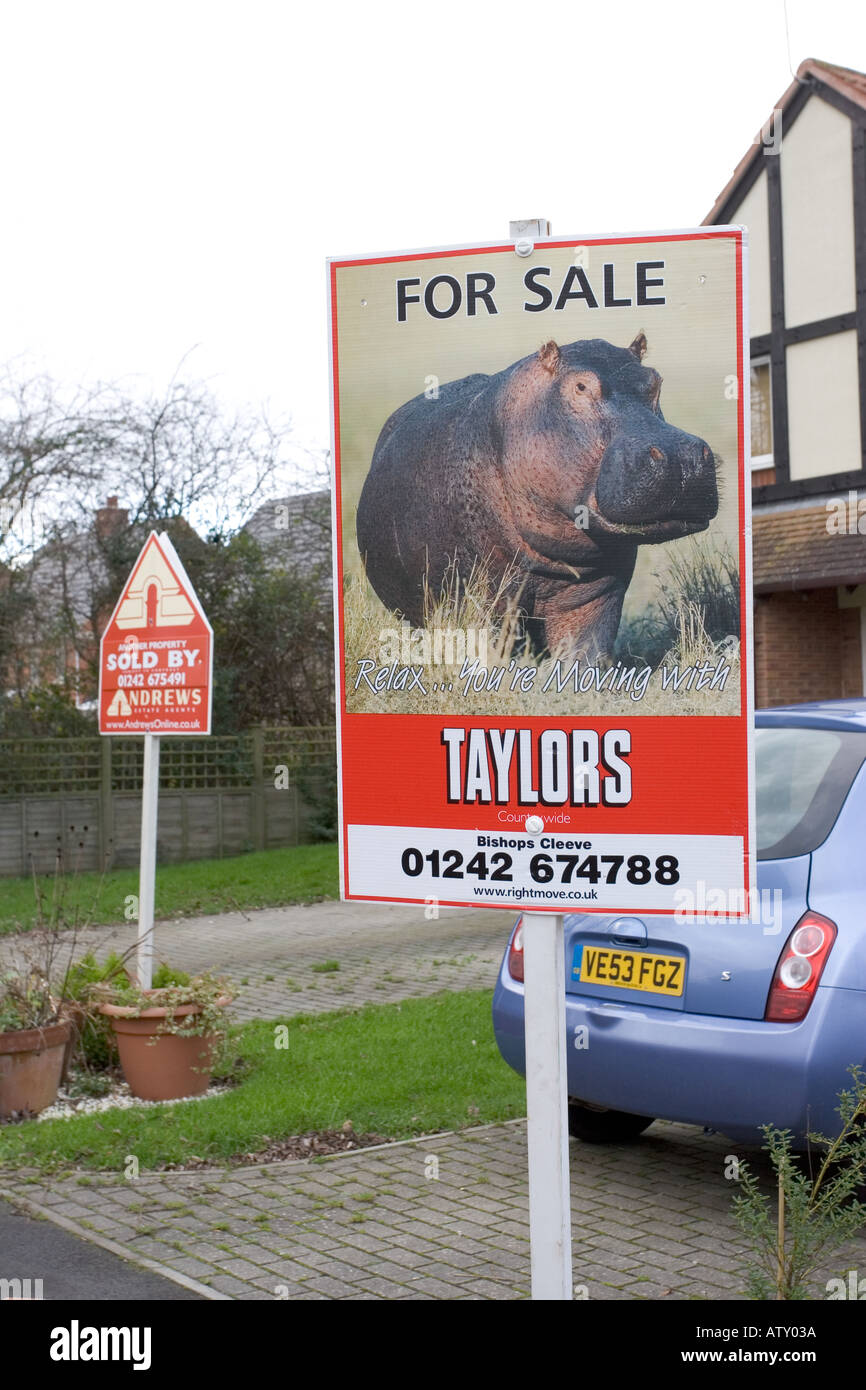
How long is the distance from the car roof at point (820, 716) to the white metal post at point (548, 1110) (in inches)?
93.5

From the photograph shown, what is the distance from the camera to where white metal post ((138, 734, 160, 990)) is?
7.43 m

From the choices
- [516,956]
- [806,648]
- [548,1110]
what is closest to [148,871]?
[516,956]

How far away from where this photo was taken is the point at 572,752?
3.22 metres

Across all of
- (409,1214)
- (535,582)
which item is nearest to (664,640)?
(535,582)

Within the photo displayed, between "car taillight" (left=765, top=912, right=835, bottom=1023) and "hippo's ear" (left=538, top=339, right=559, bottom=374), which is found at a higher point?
"hippo's ear" (left=538, top=339, right=559, bottom=374)

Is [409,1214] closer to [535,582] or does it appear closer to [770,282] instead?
[535,582]

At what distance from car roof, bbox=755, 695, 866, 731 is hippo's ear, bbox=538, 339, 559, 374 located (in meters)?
2.52

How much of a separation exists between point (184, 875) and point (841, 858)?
12218 millimetres

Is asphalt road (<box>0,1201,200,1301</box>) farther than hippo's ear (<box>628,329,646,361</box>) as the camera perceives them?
Yes

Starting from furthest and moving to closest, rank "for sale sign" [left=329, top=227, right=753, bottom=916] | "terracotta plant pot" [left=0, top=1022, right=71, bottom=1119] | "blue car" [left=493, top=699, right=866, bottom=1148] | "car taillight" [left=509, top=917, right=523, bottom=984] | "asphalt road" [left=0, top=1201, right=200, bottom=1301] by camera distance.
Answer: "terracotta plant pot" [left=0, top=1022, right=71, bottom=1119] < "car taillight" [left=509, top=917, right=523, bottom=984] < "blue car" [left=493, top=699, right=866, bottom=1148] < "asphalt road" [left=0, top=1201, right=200, bottom=1301] < "for sale sign" [left=329, top=227, right=753, bottom=916]

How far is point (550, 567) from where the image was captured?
10.6 feet

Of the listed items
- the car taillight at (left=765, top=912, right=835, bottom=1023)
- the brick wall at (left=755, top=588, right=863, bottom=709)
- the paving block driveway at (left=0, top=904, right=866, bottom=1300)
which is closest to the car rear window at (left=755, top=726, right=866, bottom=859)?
the car taillight at (left=765, top=912, right=835, bottom=1023)

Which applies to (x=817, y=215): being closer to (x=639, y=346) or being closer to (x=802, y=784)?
(x=802, y=784)

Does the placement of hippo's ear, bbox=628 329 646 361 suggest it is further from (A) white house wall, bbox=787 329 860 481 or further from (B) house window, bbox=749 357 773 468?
(B) house window, bbox=749 357 773 468
